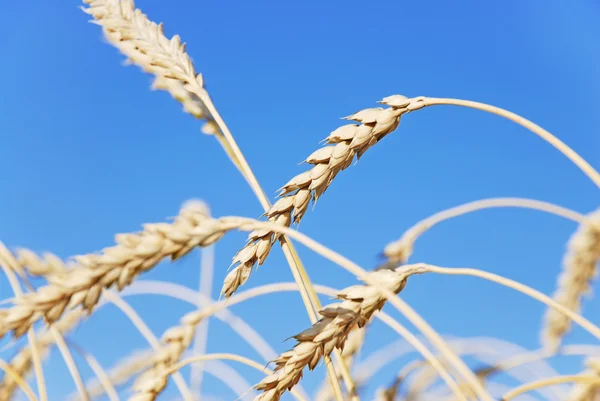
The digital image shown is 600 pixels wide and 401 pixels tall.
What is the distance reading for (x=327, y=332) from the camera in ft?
2.40

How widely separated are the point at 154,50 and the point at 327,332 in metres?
0.79

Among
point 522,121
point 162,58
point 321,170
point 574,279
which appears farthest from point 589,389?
point 162,58

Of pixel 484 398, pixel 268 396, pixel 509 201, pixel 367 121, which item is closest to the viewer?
pixel 484 398

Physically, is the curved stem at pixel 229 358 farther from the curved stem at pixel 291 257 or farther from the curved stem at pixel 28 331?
the curved stem at pixel 28 331

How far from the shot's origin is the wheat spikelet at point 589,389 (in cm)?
85

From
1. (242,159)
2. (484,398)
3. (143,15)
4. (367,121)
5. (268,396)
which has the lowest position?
(484,398)

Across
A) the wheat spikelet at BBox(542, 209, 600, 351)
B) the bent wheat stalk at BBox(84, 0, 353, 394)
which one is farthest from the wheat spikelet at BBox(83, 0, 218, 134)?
the wheat spikelet at BBox(542, 209, 600, 351)

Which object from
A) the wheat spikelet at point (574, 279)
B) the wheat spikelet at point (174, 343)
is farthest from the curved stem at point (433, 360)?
the wheat spikelet at point (574, 279)

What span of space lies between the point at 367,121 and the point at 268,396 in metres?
0.39

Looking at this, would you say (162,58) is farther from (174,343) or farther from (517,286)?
(517,286)

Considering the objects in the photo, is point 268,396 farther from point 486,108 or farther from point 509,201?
point 509,201

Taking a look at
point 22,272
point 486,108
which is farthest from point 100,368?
point 486,108

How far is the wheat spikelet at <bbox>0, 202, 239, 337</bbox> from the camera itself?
63 centimetres

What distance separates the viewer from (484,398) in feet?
1.95
